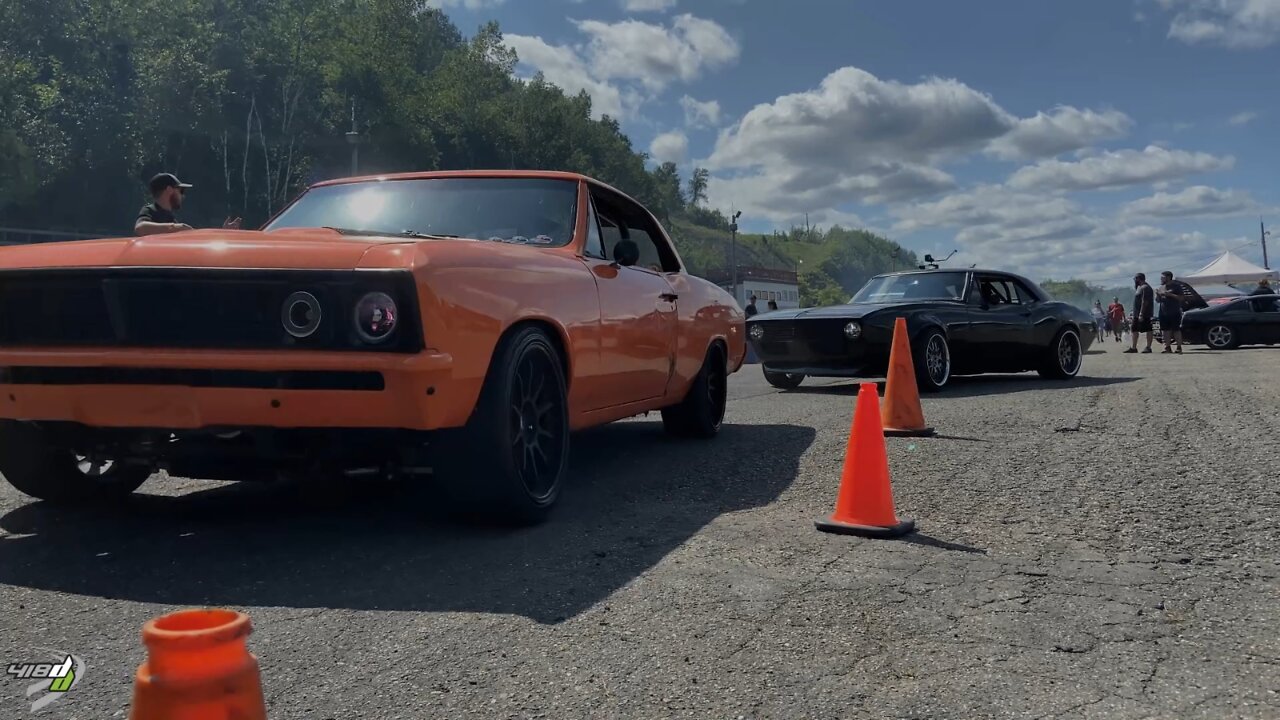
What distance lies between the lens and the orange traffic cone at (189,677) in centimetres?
116

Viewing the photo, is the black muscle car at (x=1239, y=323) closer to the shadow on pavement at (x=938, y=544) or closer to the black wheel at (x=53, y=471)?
the shadow on pavement at (x=938, y=544)

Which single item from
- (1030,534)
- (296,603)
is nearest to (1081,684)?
(1030,534)

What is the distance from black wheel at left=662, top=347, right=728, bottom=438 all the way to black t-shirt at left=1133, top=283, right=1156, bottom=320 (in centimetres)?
1474

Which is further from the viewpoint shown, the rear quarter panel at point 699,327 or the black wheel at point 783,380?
the black wheel at point 783,380

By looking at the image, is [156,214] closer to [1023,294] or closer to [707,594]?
[707,594]

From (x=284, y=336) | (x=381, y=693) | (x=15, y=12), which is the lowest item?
(x=381, y=693)

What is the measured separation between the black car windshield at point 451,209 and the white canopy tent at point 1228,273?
45.8m

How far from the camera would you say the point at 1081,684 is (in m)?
2.29

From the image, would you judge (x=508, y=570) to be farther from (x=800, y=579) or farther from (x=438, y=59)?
(x=438, y=59)

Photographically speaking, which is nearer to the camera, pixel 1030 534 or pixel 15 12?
pixel 1030 534

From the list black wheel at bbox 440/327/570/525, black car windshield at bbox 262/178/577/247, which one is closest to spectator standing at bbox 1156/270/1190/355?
black car windshield at bbox 262/178/577/247

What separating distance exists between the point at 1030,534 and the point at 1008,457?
1.77m

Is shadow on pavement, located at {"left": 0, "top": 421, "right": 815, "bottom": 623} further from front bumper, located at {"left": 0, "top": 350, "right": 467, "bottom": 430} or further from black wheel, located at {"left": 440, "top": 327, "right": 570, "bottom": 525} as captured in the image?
front bumper, located at {"left": 0, "top": 350, "right": 467, "bottom": 430}

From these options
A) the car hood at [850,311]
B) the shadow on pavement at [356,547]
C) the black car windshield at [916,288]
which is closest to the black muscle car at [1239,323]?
the black car windshield at [916,288]
